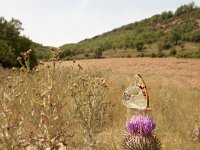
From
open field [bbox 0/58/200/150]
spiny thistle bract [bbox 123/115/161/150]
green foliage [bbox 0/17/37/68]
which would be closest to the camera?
spiny thistle bract [bbox 123/115/161/150]

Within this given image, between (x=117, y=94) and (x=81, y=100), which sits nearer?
(x=81, y=100)

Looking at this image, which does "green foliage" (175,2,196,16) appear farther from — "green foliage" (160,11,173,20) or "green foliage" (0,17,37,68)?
"green foliage" (0,17,37,68)

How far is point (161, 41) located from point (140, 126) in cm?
5064

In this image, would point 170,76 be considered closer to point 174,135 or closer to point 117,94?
point 117,94

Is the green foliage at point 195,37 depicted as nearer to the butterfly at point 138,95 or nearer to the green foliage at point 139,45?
the green foliage at point 139,45

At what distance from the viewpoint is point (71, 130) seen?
837cm

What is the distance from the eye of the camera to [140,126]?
480 cm

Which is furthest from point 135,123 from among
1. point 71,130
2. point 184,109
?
point 184,109

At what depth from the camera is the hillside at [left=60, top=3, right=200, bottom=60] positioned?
46844mm

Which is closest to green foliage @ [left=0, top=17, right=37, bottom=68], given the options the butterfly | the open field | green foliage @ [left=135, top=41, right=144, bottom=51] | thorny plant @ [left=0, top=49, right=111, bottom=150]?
the open field

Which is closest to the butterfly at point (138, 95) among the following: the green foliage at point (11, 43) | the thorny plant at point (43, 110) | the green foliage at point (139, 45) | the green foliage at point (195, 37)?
the thorny plant at point (43, 110)

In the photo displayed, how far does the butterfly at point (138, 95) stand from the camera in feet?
15.8

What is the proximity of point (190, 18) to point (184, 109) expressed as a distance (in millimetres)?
55001

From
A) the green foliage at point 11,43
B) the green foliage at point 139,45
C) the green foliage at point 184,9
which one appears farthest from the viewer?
the green foliage at point 184,9
